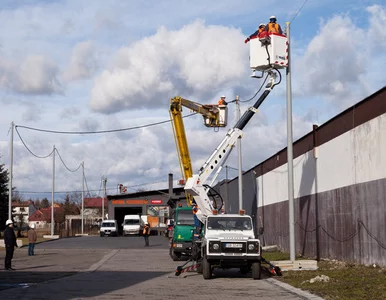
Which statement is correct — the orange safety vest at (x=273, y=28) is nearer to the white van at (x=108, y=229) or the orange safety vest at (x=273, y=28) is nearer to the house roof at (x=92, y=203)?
the white van at (x=108, y=229)

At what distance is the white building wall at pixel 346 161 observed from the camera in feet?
63.0

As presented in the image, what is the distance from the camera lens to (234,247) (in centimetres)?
1948

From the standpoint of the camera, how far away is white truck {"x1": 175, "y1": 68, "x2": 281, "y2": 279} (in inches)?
763

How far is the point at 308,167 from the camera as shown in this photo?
28.1m

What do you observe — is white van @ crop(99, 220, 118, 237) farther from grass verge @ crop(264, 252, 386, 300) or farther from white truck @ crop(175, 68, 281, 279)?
grass verge @ crop(264, 252, 386, 300)

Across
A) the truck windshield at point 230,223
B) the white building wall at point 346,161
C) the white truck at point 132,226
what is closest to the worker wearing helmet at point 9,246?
the truck windshield at point 230,223

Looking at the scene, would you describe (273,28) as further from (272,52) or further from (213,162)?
(213,162)

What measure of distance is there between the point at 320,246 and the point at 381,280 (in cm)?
977

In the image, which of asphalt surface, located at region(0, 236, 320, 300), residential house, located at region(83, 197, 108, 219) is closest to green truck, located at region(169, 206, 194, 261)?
A: asphalt surface, located at region(0, 236, 320, 300)

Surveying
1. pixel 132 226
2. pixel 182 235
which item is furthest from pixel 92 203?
pixel 182 235

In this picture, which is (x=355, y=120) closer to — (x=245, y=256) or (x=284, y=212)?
(x=245, y=256)

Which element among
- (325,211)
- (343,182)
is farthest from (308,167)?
(343,182)

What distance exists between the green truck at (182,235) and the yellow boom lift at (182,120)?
7.91 ft

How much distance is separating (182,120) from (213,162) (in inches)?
401
